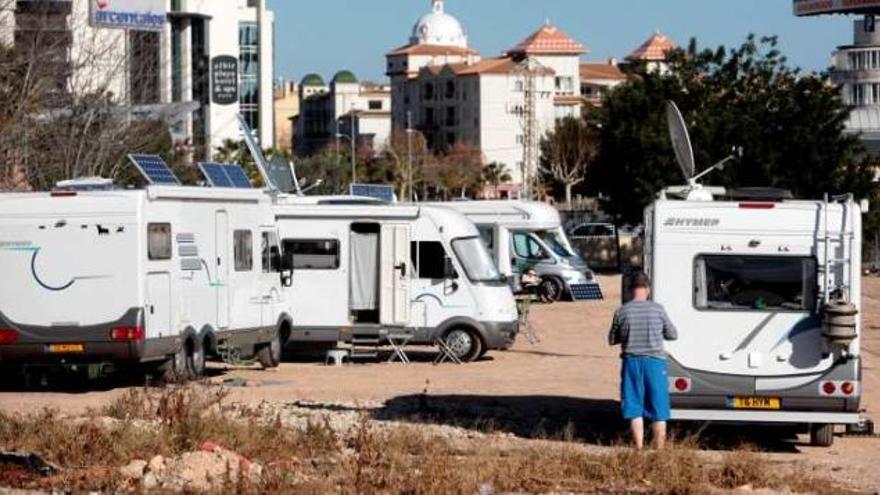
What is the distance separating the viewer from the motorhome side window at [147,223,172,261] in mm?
24188

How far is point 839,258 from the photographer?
18.9 m

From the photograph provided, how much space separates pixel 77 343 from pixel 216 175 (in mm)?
7713

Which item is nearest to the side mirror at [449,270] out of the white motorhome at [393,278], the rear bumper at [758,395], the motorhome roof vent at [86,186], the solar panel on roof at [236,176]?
the white motorhome at [393,278]

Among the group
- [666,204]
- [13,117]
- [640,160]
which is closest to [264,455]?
[666,204]

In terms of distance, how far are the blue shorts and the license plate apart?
8.33 metres

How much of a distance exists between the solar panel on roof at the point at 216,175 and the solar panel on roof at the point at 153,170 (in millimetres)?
1773

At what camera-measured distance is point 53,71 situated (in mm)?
44062

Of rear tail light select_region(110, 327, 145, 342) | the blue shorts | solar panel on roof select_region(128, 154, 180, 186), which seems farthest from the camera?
solar panel on roof select_region(128, 154, 180, 186)

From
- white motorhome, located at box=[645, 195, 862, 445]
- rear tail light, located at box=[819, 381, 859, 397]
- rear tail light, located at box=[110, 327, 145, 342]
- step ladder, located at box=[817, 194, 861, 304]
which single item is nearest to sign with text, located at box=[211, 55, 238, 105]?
rear tail light, located at box=[110, 327, 145, 342]

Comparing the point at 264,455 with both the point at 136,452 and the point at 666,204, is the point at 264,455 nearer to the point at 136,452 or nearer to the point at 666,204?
the point at 136,452

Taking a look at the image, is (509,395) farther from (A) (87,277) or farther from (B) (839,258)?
(B) (839,258)

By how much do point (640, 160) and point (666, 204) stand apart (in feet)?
170

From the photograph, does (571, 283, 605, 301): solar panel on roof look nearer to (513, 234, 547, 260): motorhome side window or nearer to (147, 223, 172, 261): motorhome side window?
(513, 234, 547, 260): motorhome side window

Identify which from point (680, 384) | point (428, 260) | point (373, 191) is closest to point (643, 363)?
point (680, 384)
